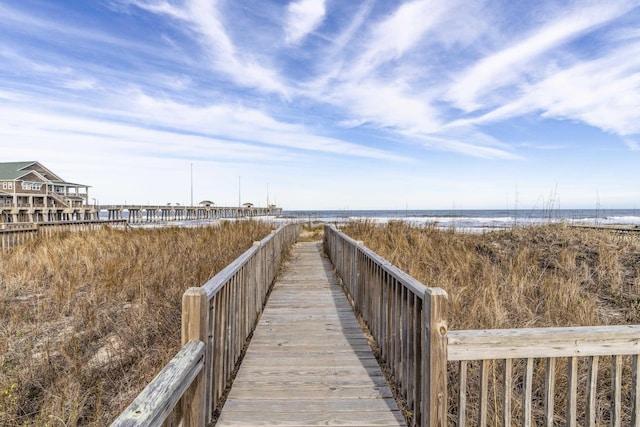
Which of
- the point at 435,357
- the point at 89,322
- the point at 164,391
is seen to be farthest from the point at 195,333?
the point at 89,322

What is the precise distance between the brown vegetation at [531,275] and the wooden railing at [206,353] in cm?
250

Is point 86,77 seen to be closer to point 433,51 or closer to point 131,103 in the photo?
point 131,103

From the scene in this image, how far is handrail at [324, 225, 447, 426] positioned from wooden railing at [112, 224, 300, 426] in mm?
1424

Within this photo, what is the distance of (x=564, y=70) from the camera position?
31.0 feet

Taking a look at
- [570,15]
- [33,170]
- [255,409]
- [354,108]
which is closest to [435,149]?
[354,108]

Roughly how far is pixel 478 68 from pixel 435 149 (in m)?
13.7

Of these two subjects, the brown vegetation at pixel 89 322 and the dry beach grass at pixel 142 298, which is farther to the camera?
the dry beach grass at pixel 142 298

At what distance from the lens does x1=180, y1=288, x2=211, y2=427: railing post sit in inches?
73.5

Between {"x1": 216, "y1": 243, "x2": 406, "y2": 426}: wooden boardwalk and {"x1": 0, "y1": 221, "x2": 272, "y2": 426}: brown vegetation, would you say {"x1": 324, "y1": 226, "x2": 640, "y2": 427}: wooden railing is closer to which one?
{"x1": 216, "y1": 243, "x2": 406, "y2": 426}: wooden boardwalk

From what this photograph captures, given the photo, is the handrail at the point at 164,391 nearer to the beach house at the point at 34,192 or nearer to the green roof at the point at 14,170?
the beach house at the point at 34,192

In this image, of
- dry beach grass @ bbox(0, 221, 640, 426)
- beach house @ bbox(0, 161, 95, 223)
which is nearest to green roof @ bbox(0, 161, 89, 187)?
beach house @ bbox(0, 161, 95, 223)

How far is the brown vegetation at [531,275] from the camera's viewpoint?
4.18 meters

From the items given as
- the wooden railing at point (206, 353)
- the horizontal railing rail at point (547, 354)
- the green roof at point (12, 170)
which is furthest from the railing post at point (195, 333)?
the green roof at point (12, 170)

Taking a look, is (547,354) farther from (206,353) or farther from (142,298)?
(142,298)
